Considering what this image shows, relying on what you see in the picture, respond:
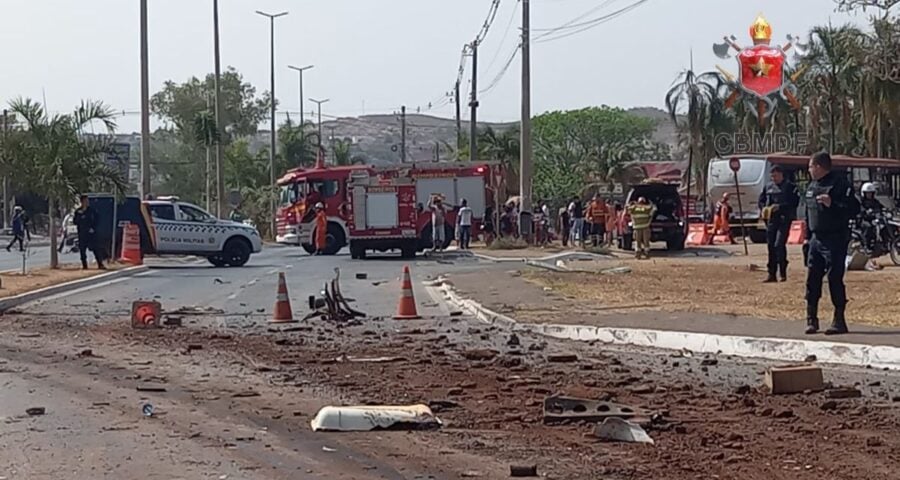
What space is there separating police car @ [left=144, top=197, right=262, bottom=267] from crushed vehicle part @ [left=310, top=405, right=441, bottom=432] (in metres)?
26.3

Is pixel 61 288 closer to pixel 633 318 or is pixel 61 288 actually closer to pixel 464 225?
pixel 633 318

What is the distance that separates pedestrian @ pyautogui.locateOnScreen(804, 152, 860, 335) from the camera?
13.3 m

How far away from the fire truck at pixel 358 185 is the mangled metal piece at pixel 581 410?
30.0m

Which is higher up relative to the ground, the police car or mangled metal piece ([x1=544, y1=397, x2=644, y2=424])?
the police car

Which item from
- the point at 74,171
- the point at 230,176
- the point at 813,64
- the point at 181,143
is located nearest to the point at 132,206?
the point at 74,171

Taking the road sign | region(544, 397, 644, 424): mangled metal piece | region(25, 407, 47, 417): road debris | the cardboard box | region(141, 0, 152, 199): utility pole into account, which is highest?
region(141, 0, 152, 199): utility pole

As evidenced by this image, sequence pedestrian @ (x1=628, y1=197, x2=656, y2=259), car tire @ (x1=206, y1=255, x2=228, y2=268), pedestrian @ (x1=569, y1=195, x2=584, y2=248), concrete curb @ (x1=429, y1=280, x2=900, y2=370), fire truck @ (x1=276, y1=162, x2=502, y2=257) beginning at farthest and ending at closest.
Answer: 1. pedestrian @ (x1=569, y1=195, x2=584, y2=248)
2. fire truck @ (x1=276, y1=162, x2=502, y2=257)
3. car tire @ (x1=206, y1=255, x2=228, y2=268)
4. pedestrian @ (x1=628, y1=197, x2=656, y2=259)
5. concrete curb @ (x1=429, y1=280, x2=900, y2=370)

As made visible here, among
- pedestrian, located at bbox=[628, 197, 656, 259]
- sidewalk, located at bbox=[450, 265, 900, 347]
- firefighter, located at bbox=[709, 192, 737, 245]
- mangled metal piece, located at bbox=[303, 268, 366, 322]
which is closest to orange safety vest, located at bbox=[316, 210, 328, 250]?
pedestrian, located at bbox=[628, 197, 656, 259]

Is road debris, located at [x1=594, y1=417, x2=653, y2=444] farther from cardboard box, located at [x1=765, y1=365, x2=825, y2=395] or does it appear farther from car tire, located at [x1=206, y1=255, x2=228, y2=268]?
car tire, located at [x1=206, y1=255, x2=228, y2=268]

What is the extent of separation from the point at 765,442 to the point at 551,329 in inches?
298

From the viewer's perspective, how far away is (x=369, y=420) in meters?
9.34

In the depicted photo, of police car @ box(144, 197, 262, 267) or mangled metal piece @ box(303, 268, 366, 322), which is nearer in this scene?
mangled metal piece @ box(303, 268, 366, 322)

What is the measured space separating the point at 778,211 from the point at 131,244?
64.6 feet

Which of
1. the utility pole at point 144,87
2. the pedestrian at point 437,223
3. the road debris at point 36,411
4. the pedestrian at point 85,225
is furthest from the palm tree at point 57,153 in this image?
the road debris at point 36,411
